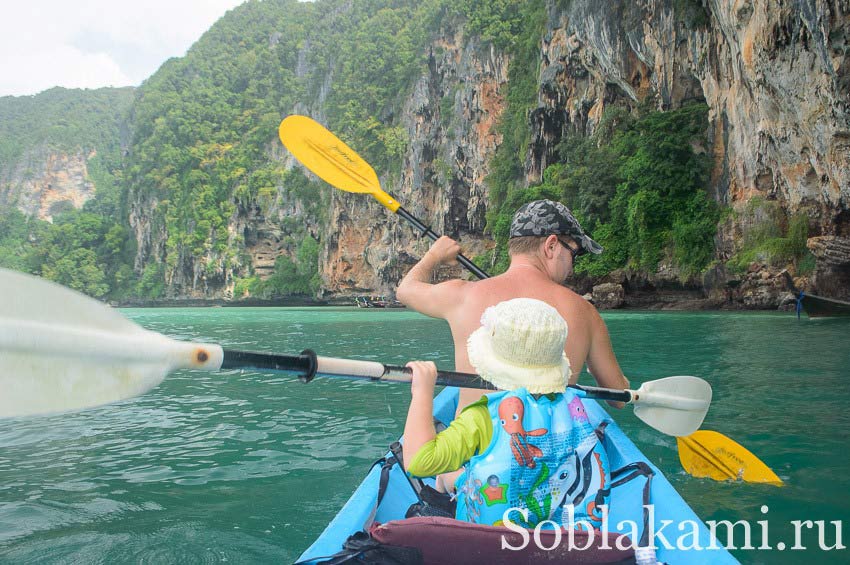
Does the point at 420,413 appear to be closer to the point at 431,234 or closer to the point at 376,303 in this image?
the point at 431,234

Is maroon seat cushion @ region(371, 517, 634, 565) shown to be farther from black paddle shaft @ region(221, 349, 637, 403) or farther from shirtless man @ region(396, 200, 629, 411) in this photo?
shirtless man @ region(396, 200, 629, 411)

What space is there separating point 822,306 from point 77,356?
16.0m

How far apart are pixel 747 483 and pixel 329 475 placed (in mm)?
2278

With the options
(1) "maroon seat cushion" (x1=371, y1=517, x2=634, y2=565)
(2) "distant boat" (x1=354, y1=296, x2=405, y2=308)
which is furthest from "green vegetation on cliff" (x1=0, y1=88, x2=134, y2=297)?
(1) "maroon seat cushion" (x1=371, y1=517, x2=634, y2=565)

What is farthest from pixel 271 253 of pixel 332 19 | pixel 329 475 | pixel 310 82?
pixel 329 475

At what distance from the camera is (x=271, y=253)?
50.6 meters

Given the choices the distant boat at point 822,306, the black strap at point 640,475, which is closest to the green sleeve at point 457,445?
the black strap at point 640,475

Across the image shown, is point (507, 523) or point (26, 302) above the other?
point (26, 302)

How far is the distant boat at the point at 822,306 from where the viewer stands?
13203mm

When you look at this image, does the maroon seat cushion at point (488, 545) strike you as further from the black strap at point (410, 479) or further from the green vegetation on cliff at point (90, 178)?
the green vegetation on cliff at point (90, 178)

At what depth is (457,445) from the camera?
1.31 meters

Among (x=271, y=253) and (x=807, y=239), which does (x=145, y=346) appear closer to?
(x=807, y=239)

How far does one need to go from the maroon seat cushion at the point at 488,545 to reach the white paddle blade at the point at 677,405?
58.8 inches

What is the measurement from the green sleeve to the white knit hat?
0.11 meters
